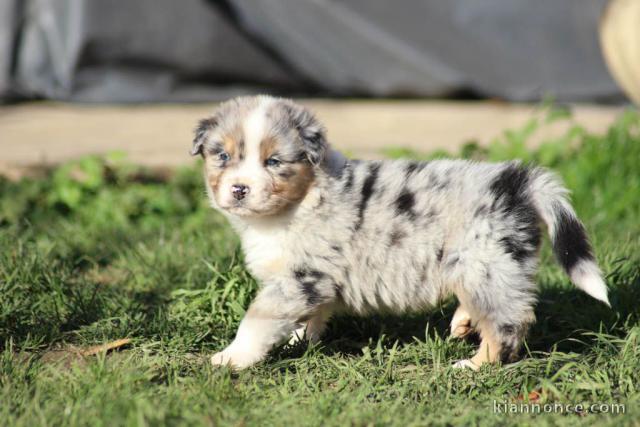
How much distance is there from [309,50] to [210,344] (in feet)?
16.6

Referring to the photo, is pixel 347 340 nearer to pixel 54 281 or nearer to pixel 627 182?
pixel 54 281

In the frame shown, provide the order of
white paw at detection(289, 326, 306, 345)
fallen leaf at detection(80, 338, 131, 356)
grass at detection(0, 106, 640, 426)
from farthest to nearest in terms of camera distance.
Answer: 1. white paw at detection(289, 326, 306, 345)
2. fallen leaf at detection(80, 338, 131, 356)
3. grass at detection(0, 106, 640, 426)

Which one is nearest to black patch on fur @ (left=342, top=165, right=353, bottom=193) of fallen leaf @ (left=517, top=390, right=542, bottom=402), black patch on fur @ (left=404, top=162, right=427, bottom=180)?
black patch on fur @ (left=404, top=162, right=427, bottom=180)

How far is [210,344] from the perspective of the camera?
13.8 ft

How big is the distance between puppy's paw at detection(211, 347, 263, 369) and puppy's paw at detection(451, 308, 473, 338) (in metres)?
1.01

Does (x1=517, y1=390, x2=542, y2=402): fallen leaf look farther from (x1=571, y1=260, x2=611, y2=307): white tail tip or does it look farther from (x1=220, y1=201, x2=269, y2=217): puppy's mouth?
(x1=220, y1=201, x2=269, y2=217): puppy's mouth

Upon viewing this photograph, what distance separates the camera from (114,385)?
346 cm

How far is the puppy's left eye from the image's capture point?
3955 millimetres

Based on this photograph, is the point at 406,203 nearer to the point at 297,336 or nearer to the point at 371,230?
the point at 371,230

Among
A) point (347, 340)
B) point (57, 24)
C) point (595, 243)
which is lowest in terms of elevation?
point (347, 340)

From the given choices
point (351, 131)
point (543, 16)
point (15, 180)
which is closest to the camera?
point (15, 180)

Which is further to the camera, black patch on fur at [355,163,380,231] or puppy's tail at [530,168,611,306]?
black patch on fur at [355,163,380,231]

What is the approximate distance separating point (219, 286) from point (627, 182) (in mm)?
3743

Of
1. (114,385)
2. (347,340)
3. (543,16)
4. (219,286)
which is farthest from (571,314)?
(543,16)
